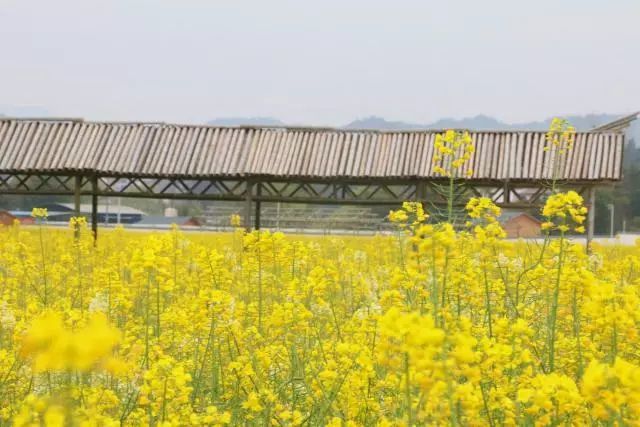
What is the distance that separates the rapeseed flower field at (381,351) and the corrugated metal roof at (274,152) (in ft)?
38.8

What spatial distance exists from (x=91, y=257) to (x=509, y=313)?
6.55m

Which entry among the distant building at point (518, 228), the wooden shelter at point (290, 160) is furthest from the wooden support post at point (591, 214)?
the distant building at point (518, 228)

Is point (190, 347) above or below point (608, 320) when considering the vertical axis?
below

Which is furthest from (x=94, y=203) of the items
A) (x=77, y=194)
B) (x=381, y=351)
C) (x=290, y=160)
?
(x=381, y=351)

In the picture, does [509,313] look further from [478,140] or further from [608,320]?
[478,140]

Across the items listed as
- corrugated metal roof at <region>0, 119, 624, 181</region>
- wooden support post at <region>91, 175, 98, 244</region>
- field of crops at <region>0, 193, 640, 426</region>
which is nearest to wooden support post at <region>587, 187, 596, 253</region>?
corrugated metal roof at <region>0, 119, 624, 181</region>

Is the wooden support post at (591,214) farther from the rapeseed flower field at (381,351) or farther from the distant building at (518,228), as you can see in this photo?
the rapeseed flower field at (381,351)

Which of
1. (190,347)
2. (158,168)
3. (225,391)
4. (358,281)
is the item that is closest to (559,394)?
(225,391)

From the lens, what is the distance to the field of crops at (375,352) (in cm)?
192

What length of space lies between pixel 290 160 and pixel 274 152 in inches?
18.7

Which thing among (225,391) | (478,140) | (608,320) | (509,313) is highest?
(478,140)

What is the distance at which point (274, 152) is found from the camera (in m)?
18.1

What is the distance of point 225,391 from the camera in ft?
14.3

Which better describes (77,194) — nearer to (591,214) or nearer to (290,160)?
(290,160)
